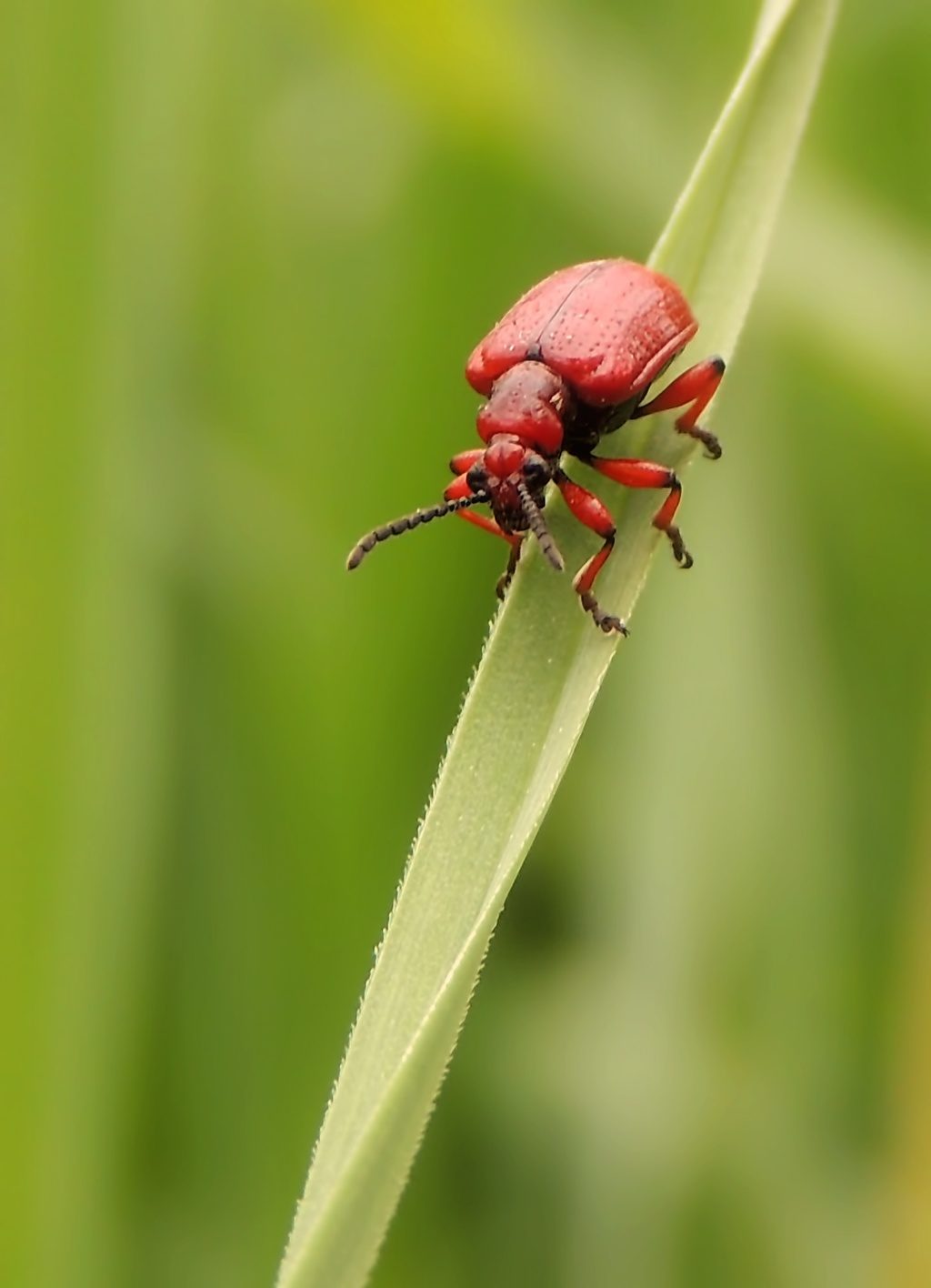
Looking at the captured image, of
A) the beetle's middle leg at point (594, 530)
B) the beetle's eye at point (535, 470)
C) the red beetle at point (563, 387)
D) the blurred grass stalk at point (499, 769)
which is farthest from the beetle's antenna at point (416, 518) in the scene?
the blurred grass stalk at point (499, 769)

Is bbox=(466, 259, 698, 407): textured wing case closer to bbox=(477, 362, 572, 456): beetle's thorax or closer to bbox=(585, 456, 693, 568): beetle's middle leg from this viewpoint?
bbox=(477, 362, 572, 456): beetle's thorax

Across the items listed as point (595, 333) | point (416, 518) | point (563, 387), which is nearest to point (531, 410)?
point (563, 387)

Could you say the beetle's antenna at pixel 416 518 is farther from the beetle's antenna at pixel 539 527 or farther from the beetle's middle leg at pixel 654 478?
the beetle's middle leg at pixel 654 478

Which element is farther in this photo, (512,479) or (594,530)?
(512,479)

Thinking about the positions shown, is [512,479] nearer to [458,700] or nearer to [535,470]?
[535,470]

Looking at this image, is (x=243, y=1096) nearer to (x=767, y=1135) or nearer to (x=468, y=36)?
(x=767, y=1135)

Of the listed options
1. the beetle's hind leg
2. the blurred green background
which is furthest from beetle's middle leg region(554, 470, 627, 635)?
the blurred green background
